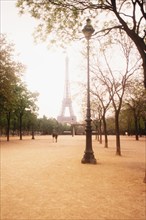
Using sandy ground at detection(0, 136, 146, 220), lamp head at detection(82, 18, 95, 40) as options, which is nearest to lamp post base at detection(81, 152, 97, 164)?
sandy ground at detection(0, 136, 146, 220)

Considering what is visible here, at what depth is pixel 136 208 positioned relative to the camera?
24.4ft

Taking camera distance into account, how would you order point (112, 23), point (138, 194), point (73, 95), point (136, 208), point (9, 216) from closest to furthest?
1. point (9, 216)
2. point (136, 208)
3. point (138, 194)
4. point (112, 23)
5. point (73, 95)

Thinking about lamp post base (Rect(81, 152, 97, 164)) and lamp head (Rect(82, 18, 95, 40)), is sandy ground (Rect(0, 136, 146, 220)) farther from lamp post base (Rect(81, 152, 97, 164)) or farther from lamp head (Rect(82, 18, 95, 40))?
lamp head (Rect(82, 18, 95, 40))

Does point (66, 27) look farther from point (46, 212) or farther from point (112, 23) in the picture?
point (46, 212)

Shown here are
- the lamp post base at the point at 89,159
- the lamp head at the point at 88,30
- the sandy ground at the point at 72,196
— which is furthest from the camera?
the lamp post base at the point at 89,159

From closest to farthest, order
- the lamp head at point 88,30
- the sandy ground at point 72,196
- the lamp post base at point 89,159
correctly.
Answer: the sandy ground at point 72,196 < the lamp head at point 88,30 < the lamp post base at point 89,159

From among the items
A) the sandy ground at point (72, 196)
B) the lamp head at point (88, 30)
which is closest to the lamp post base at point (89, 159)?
the sandy ground at point (72, 196)

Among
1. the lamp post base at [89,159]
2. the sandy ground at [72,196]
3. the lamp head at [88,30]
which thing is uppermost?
the lamp head at [88,30]

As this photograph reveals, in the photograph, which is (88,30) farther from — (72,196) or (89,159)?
(72,196)

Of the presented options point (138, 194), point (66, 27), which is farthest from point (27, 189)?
point (66, 27)

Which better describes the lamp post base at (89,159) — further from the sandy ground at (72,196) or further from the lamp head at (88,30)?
the lamp head at (88,30)

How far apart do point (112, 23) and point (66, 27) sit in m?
5.79

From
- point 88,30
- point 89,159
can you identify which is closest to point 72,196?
point 89,159

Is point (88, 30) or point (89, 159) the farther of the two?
point (89, 159)
